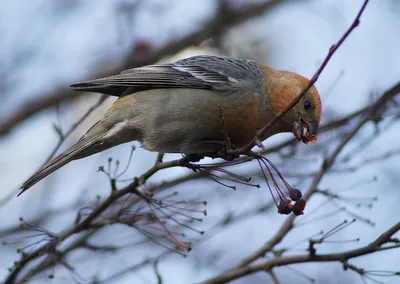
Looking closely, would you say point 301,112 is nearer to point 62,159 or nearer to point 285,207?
point 285,207

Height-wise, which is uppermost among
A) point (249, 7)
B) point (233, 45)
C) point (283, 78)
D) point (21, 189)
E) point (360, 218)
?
point (249, 7)

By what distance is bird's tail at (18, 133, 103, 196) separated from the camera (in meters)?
5.36

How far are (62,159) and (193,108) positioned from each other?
1.35m

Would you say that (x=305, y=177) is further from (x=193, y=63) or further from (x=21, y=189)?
(x=21, y=189)

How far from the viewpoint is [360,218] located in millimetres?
5637

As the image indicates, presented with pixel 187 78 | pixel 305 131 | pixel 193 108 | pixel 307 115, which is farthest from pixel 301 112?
pixel 187 78

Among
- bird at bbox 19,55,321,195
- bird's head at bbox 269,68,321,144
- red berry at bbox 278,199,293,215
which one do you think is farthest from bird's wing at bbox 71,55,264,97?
red berry at bbox 278,199,293,215

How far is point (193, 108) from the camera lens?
5793mm

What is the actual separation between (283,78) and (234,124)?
3.00 feet

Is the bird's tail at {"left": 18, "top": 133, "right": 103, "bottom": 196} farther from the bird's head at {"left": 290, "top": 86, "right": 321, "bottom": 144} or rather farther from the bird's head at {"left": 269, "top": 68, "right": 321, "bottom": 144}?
the bird's head at {"left": 290, "top": 86, "right": 321, "bottom": 144}

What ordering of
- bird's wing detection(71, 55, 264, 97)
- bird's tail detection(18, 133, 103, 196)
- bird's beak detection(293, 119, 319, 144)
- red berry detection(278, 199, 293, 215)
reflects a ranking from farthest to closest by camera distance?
bird's wing detection(71, 55, 264, 97) < bird's beak detection(293, 119, 319, 144) < bird's tail detection(18, 133, 103, 196) < red berry detection(278, 199, 293, 215)

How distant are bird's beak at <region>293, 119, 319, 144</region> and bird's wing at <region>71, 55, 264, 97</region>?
0.56 meters

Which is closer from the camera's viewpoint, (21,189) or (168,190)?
(21,189)

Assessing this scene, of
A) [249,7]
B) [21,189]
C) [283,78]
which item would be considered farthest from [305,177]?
[249,7]
